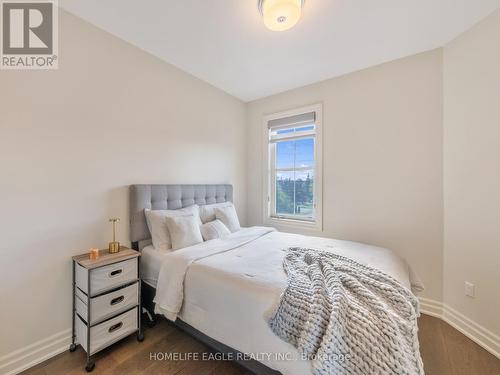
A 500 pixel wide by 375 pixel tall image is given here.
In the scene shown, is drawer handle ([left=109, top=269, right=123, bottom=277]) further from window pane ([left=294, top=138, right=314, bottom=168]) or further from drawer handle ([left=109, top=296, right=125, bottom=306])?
window pane ([left=294, top=138, right=314, bottom=168])

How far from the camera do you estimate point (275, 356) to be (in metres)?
1.18

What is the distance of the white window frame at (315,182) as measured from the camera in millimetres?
2932

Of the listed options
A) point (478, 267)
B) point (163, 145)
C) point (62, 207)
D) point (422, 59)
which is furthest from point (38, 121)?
point (478, 267)

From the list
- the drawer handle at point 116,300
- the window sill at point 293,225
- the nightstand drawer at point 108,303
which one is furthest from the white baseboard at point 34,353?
the window sill at point 293,225

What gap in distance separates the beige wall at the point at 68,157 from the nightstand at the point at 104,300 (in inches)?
7.6

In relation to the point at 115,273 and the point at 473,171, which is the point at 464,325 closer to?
the point at 473,171

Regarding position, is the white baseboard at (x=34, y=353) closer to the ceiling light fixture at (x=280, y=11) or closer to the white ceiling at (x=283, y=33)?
the white ceiling at (x=283, y=33)

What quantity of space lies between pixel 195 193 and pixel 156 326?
145 cm

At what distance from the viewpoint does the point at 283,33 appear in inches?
79.4

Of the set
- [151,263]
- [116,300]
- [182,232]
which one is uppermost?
[182,232]

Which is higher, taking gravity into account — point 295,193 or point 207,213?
point 295,193

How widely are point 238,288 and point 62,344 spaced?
61.7 inches

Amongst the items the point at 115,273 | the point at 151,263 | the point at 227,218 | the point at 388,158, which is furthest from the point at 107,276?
the point at 388,158

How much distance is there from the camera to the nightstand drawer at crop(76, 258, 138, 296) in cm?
157
